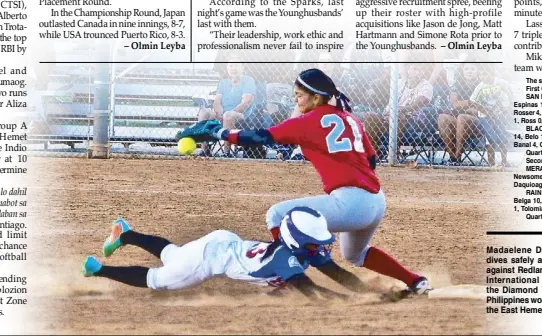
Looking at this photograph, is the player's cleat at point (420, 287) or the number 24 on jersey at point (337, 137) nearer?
the number 24 on jersey at point (337, 137)

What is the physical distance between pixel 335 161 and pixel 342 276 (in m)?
0.88

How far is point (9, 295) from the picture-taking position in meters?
6.74

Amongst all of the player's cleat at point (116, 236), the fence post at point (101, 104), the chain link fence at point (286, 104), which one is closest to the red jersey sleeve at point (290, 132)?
the player's cleat at point (116, 236)

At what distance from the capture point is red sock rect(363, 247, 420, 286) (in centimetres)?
675

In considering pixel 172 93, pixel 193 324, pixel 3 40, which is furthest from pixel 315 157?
pixel 172 93

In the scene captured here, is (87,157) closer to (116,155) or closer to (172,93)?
(116,155)

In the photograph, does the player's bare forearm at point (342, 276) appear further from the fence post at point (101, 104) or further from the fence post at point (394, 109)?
the fence post at point (101, 104)

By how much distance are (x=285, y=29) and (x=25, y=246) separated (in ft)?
17.8

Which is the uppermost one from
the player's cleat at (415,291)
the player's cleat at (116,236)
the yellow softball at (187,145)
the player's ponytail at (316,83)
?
the player's ponytail at (316,83)

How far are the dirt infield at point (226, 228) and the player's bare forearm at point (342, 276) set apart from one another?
0.58ft

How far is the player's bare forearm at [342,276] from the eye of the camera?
22.4 feet

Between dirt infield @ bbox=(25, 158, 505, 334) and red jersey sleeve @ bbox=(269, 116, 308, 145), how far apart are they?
1074mm

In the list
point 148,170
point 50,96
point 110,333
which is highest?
point 50,96

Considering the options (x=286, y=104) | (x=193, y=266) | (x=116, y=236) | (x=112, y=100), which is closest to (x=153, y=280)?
(x=193, y=266)
